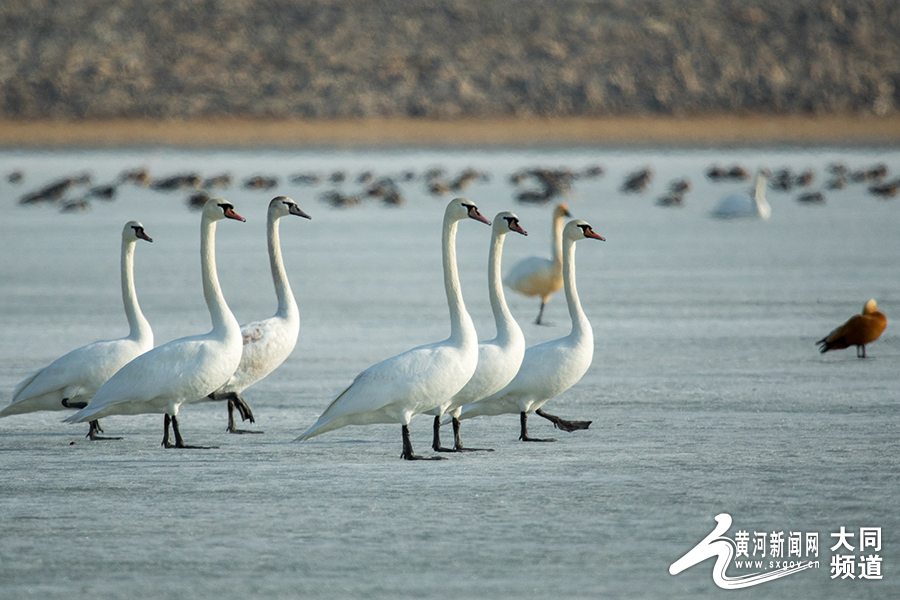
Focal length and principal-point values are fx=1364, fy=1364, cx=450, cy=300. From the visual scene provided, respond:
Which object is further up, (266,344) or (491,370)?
(266,344)

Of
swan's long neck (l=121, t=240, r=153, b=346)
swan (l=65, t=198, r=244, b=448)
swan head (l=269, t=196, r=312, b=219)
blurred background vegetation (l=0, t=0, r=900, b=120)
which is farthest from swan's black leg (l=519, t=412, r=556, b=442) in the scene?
blurred background vegetation (l=0, t=0, r=900, b=120)

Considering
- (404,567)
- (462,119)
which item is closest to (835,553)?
(404,567)

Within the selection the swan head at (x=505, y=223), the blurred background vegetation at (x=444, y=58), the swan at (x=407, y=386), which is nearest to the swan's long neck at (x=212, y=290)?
the swan at (x=407, y=386)

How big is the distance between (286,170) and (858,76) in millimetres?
48744

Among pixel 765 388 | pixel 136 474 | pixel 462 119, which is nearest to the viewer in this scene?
pixel 136 474

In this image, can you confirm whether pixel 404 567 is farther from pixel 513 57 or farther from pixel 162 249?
pixel 513 57

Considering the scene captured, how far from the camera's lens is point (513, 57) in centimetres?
8825

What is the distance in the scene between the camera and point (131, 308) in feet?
24.3

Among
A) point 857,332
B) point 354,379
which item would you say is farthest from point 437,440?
point 857,332

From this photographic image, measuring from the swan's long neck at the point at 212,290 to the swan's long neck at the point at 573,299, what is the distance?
175 cm

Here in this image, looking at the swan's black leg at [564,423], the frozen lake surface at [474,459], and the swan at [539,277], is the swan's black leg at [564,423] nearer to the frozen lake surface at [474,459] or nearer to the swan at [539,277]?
the frozen lake surface at [474,459]

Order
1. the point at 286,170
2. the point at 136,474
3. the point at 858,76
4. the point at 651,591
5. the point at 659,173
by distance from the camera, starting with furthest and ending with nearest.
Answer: the point at 858,76, the point at 286,170, the point at 659,173, the point at 136,474, the point at 651,591

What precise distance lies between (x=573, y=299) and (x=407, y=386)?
140 cm

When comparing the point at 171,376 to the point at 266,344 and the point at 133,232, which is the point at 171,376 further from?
the point at 133,232
